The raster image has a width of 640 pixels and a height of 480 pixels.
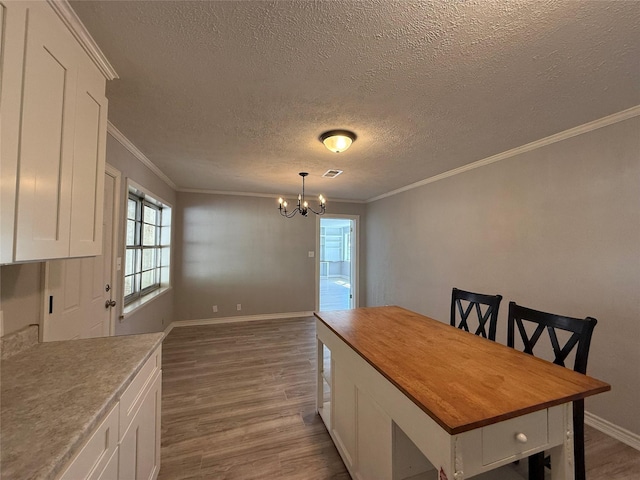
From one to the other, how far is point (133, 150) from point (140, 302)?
1.72m

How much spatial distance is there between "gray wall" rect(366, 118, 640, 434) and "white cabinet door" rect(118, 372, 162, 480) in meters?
3.15

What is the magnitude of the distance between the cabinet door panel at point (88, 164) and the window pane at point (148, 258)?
92.6 inches

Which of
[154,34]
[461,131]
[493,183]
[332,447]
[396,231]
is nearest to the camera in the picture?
[154,34]

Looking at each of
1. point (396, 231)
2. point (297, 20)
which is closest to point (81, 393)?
point (297, 20)

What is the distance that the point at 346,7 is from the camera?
3.62ft

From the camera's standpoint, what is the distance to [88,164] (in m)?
1.30

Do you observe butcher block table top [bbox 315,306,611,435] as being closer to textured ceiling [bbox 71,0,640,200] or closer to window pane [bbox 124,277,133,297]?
textured ceiling [bbox 71,0,640,200]

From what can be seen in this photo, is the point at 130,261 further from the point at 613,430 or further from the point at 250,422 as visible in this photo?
the point at 613,430

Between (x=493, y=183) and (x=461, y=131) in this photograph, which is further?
(x=493, y=183)

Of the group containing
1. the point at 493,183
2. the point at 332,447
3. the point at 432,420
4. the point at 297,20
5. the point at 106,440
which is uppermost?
the point at 297,20

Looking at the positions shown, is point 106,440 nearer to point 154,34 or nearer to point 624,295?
point 154,34

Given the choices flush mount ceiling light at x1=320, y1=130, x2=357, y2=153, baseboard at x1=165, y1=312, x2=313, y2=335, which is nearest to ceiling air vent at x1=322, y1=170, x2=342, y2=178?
flush mount ceiling light at x1=320, y1=130, x2=357, y2=153

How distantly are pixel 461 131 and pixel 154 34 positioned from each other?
2.26 metres

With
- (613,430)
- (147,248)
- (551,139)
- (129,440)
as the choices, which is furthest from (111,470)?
(551,139)
